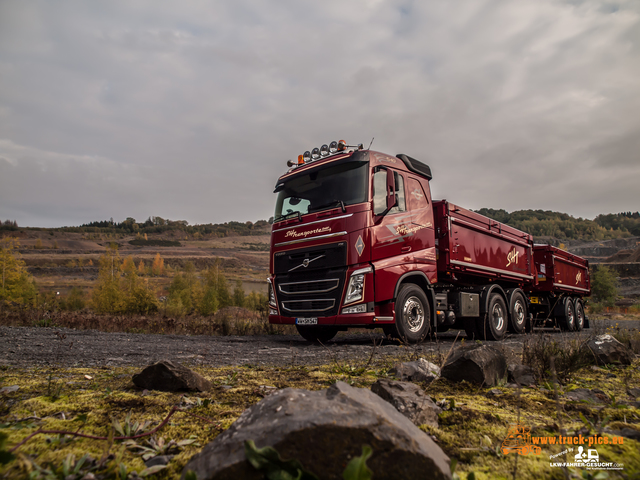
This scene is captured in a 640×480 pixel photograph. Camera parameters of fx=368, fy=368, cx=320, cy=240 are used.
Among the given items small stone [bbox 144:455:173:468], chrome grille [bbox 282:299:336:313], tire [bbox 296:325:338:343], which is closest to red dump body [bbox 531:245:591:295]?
tire [bbox 296:325:338:343]

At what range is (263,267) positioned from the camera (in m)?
121

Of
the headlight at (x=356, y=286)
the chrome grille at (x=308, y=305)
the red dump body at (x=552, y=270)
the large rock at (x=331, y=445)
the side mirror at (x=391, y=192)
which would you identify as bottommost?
the large rock at (x=331, y=445)

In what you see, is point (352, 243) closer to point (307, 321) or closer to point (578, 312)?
point (307, 321)

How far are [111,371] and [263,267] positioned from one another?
119 m

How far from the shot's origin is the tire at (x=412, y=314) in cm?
712

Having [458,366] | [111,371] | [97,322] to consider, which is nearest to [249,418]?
[458,366]

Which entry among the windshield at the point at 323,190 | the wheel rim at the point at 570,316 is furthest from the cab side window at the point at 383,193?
the wheel rim at the point at 570,316

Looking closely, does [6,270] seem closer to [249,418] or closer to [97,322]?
[97,322]

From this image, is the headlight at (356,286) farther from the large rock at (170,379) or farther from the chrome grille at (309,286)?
the large rock at (170,379)

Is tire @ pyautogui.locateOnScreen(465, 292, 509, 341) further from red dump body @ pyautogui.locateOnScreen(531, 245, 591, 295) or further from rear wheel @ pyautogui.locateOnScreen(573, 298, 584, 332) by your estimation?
rear wheel @ pyautogui.locateOnScreen(573, 298, 584, 332)

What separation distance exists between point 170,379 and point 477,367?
244 cm

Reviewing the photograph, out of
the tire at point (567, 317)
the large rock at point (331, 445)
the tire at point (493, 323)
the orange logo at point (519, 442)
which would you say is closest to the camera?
the large rock at point (331, 445)

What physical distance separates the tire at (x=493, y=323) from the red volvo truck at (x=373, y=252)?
0.03 m

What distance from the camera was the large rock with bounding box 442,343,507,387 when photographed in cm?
305
